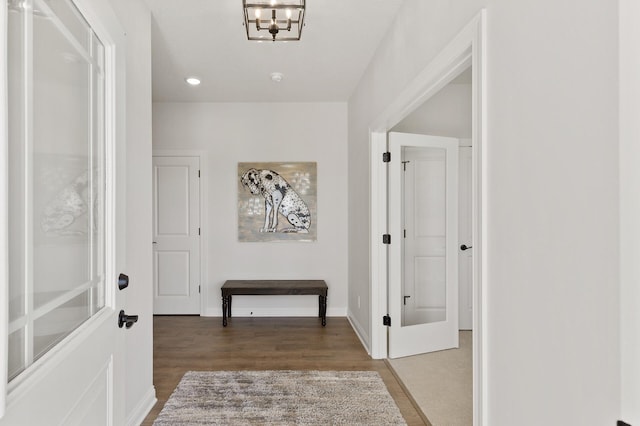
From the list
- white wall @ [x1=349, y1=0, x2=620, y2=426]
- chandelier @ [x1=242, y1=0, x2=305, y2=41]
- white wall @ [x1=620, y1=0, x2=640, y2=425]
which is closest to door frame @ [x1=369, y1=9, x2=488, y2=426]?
white wall @ [x1=349, y1=0, x2=620, y2=426]

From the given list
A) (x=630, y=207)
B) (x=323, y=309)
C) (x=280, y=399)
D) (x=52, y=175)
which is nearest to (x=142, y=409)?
(x=280, y=399)

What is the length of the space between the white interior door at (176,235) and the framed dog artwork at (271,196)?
561 millimetres

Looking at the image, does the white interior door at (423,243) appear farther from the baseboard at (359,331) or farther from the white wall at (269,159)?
the white wall at (269,159)

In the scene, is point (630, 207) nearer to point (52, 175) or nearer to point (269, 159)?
point (52, 175)

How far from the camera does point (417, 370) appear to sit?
313 cm

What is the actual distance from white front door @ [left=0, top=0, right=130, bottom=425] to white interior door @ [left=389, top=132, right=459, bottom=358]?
7.68ft

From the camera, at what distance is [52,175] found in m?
1.02

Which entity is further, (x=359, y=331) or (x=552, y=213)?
(x=359, y=331)

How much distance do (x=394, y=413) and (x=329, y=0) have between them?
2.56m

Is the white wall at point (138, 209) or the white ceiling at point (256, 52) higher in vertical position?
the white ceiling at point (256, 52)

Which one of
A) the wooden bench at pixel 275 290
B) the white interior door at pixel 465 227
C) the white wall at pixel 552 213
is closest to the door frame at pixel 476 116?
the white wall at pixel 552 213

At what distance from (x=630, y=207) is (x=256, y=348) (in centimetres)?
336

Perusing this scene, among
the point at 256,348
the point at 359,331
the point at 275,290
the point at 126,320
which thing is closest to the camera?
the point at 126,320

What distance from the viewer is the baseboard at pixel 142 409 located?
227 centimetres
